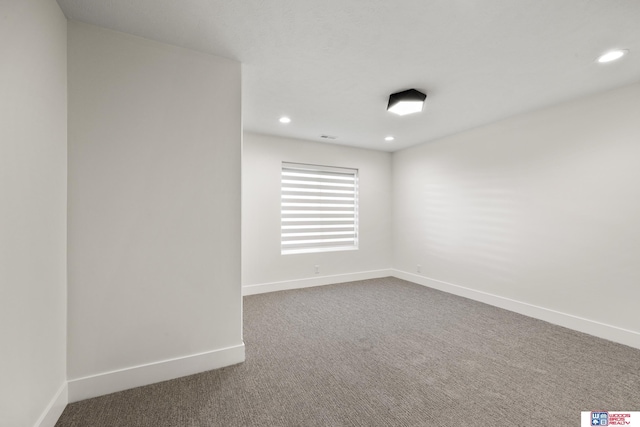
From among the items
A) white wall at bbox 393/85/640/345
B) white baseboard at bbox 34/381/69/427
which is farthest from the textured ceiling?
white baseboard at bbox 34/381/69/427

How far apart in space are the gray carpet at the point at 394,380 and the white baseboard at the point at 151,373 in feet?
0.17

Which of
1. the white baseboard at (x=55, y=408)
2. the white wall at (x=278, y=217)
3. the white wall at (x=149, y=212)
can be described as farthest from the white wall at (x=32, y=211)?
the white wall at (x=278, y=217)

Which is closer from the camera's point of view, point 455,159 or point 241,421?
point 241,421

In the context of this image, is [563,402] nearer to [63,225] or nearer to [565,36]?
[565,36]

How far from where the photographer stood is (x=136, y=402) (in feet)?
5.88

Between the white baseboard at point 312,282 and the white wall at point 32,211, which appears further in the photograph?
the white baseboard at point 312,282

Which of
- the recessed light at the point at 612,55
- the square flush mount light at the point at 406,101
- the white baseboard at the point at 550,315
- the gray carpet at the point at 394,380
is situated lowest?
the gray carpet at the point at 394,380

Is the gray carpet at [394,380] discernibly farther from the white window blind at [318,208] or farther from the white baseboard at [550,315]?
the white window blind at [318,208]

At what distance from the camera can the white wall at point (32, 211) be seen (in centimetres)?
121

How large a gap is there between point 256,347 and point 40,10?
2729mm

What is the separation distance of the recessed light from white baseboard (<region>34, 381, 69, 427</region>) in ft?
14.6

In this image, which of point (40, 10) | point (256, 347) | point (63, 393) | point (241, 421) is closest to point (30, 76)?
point (40, 10)

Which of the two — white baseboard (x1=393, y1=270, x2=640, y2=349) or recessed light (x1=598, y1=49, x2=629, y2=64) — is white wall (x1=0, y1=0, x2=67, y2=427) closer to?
recessed light (x1=598, y1=49, x2=629, y2=64)

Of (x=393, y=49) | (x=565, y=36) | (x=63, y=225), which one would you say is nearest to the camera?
(x=63, y=225)
